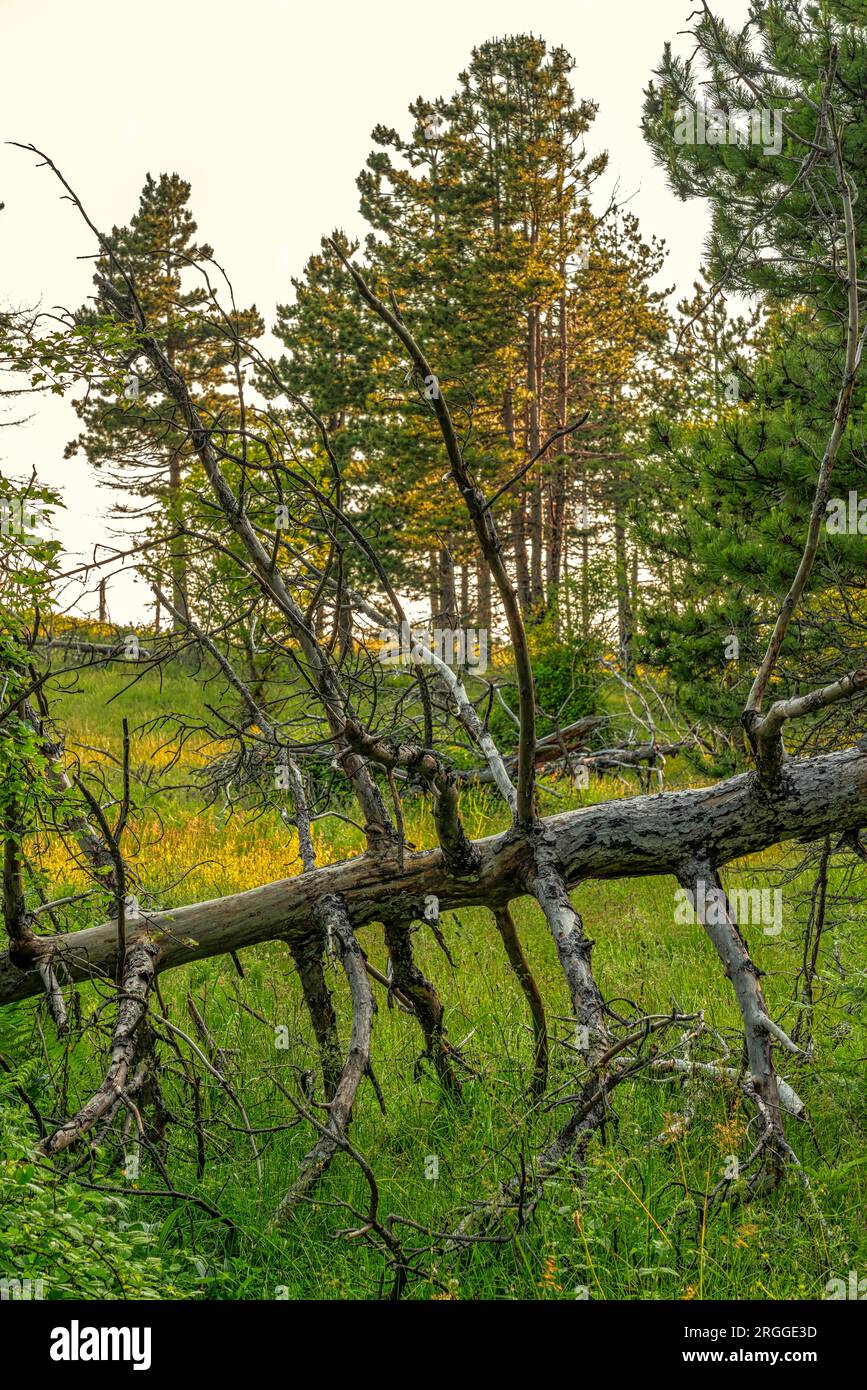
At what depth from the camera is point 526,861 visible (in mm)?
3857

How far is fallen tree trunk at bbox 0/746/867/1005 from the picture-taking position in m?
3.74

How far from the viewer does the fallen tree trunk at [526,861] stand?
374cm

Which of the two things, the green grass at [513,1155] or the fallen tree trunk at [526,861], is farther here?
the fallen tree trunk at [526,861]

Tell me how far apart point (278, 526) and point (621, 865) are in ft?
5.72

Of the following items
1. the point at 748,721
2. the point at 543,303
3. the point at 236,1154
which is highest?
the point at 543,303

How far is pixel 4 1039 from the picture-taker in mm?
4684

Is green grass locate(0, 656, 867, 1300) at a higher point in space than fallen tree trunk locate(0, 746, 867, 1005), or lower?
lower

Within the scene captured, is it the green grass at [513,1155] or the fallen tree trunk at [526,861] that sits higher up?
the fallen tree trunk at [526,861]

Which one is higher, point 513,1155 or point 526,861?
point 526,861

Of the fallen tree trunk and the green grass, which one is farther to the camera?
the fallen tree trunk

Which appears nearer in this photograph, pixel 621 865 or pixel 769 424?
pixel 621 865

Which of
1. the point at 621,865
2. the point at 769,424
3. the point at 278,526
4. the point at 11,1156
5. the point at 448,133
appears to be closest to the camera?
the point at 11,1156
